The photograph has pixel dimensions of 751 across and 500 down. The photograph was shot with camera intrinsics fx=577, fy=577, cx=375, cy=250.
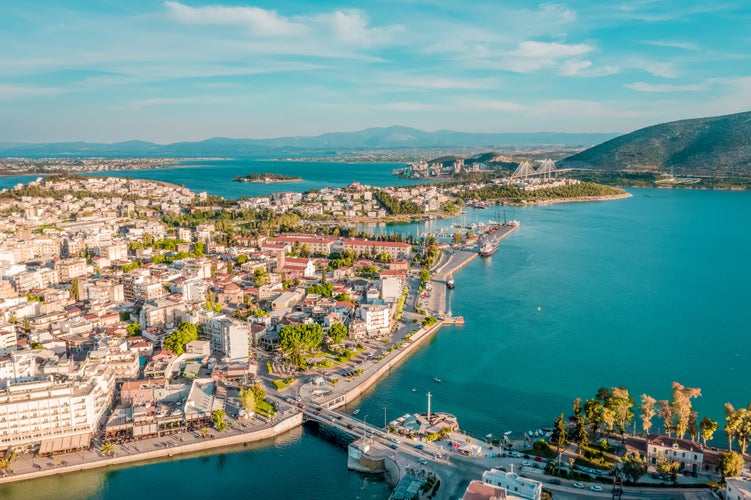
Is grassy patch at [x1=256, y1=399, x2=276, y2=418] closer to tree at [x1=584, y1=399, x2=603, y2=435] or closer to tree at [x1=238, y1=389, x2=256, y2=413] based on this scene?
tree at [x1=238, y1=389, x2=256, y2=413]

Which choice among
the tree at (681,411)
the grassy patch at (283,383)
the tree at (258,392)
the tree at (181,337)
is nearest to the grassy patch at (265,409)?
the tree at (258,392)

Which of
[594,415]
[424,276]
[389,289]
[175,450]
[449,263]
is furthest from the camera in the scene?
[449,263]

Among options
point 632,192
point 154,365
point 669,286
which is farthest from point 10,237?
point 632,192

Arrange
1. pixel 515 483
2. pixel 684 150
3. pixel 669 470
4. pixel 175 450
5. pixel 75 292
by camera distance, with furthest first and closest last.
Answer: pixel 684 150
pixel 75 292
pixel 175 450
pixel 669 470
pixel 515 483

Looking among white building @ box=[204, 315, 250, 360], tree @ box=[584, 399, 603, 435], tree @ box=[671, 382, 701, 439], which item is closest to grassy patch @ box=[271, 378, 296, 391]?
white building @ box=[204, 315, 250, 360]

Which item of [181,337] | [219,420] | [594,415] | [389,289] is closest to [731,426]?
[594,415]

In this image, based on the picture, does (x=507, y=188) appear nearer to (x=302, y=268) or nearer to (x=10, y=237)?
(x=302, y=268)

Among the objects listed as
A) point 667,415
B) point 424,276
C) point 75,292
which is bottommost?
point 667,415

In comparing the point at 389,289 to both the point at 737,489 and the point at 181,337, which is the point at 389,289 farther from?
the point at 737,489
